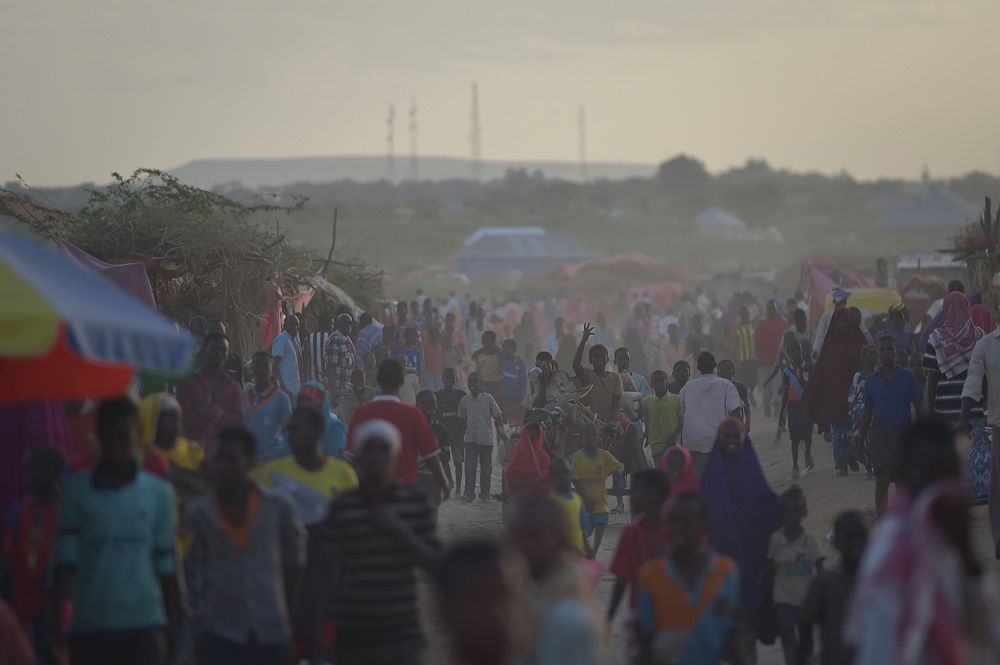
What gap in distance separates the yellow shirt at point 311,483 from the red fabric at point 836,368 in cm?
977

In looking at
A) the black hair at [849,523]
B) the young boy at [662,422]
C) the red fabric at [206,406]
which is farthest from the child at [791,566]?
the young boy at [662,422]

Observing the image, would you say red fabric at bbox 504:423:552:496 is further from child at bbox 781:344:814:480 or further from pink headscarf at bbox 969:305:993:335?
child at bbox 781:344:814:480

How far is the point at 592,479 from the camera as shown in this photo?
516 inches

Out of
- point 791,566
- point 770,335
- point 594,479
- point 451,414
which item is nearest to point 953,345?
point 594,479

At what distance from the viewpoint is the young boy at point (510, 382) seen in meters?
19.7

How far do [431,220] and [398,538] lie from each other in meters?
108

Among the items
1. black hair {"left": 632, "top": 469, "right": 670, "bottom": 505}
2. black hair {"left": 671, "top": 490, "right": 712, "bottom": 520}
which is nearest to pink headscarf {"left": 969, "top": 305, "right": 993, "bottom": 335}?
black hair {"left": 632, "top": 469, "right": 670, "bottom": 505}

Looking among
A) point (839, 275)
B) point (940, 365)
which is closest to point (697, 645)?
point (940, 365)

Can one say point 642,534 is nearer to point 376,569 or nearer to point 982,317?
point 376,569

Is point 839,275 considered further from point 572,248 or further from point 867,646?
point 572,248

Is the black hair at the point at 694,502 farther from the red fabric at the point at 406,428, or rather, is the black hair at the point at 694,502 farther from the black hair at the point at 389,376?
the black hair at the point at 389,376

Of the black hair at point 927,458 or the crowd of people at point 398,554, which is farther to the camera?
the black hair at point 927,458

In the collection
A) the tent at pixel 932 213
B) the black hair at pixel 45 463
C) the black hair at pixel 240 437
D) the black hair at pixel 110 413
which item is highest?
the tent at pixel 932 213

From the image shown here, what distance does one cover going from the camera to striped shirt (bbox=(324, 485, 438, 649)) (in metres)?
6.77
